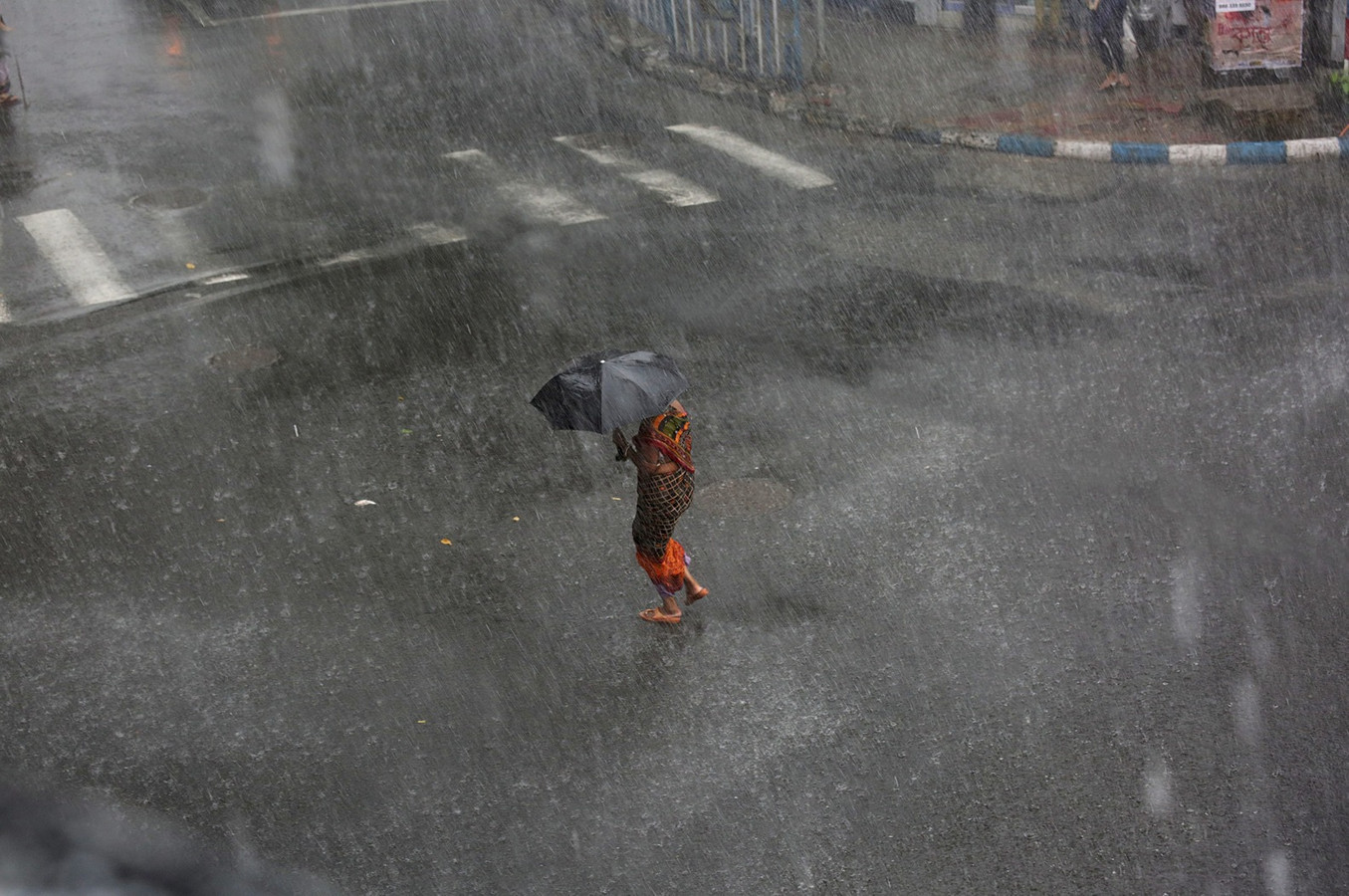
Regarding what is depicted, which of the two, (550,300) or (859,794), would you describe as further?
(550,300)

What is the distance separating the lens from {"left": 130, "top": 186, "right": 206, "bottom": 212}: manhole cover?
15156mm

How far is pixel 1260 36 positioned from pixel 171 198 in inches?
514

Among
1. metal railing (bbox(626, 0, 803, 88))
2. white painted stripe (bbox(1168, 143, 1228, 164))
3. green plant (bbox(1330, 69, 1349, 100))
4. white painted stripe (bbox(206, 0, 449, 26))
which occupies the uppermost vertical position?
white painted stripe (bbox(206, 0, 449, 26))

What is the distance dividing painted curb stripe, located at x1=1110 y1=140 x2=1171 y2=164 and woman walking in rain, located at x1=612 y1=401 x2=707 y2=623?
9384 millimetres

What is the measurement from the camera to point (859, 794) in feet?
20.5

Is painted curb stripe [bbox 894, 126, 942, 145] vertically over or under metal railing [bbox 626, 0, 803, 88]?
under

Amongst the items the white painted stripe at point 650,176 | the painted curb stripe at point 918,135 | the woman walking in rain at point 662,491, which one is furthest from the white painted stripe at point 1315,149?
the woman walking in rain at point 662,491

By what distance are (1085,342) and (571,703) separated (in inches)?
218

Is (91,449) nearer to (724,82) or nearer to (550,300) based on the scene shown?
(550,300)

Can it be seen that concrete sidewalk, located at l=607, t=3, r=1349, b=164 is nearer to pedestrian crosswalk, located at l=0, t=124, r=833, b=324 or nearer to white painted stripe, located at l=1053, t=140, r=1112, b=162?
white painted stripe, located at l=1053, t=140, r=1112, b=162

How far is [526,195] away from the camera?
1490 cm

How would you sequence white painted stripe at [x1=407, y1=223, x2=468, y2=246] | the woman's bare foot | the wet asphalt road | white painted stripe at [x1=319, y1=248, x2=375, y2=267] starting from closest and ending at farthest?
the wet asphalt road
the woman's bare foot
white painted stripe at [x1=319, y1=248, x2=375, y2=267]
white painted stripe at [x1=407, y1=223, x2=468, y2=246]

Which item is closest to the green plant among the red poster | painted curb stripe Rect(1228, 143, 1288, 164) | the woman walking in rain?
the red poster

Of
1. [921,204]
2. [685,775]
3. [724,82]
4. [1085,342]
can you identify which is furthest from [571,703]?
[724,82]
